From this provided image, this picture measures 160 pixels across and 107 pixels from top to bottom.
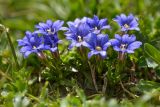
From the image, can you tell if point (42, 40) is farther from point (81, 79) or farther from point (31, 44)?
point (81, 79)

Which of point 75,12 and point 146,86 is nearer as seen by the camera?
point 146,86

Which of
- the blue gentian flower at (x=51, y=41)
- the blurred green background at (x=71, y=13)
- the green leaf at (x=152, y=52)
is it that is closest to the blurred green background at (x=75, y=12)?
the blurred green background at (x=71, y=13)

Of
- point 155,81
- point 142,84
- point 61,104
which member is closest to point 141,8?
point 155,81

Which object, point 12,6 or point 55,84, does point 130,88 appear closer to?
point 55,84

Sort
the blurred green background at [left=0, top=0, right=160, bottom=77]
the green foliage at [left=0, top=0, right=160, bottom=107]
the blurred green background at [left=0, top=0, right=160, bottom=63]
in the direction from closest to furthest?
the green foliage at [left=0, top=0, right=160, bottom=107], the blurred green background at [left=0, top=0, right=160, bottom=77], the blurred green background at [left=0, top=0, right=160, bottom=63]

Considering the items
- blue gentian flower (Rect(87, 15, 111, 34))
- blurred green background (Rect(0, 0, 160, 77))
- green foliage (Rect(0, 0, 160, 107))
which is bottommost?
green foliage (Rect(0, 0, 160, 107))

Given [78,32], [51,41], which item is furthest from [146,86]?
[51,41]

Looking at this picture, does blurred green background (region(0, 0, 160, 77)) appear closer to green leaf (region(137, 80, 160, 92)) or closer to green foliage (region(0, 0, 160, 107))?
green foliage (region(0, 0, 160, 107))

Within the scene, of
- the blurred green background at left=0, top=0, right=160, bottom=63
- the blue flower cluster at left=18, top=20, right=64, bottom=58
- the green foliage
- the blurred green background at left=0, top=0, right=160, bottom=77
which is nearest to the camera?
the green foliage

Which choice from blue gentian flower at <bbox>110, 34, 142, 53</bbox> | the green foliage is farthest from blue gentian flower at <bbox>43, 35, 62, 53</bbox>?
blue gentian flower at <bbox>110, 34, 142, 53</bbox>

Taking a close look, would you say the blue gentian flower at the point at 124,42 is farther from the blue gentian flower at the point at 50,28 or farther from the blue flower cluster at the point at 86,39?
the blue gentian flower at the point at 50,28
